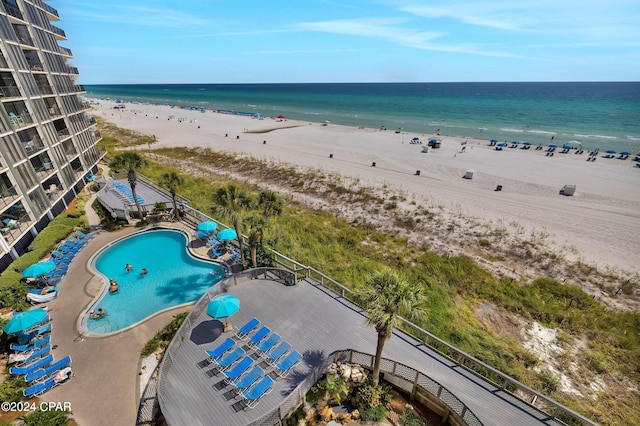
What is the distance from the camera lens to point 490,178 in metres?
47.4

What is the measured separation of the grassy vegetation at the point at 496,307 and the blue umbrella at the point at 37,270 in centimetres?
1549

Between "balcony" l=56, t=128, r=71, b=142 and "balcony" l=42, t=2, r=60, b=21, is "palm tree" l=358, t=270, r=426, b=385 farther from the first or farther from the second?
"balcony" l=42, t=2, r=60, b=21

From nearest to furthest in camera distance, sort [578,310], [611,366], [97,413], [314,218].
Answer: [97,413] → [611,366] → [578,310] → [314,218]

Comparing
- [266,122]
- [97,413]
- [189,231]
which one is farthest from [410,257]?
[266,122]

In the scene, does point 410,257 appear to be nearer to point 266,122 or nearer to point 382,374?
point 382,374

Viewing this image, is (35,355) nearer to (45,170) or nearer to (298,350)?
(298,350)

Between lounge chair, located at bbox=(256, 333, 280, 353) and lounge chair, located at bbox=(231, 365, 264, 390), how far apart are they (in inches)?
38.2

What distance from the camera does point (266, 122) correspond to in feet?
357

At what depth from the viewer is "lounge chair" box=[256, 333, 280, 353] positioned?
1407cm

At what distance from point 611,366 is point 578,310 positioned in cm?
499

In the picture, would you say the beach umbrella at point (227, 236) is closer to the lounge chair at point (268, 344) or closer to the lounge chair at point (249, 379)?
the lounge chair at point (268, 344)

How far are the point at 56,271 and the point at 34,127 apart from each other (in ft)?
58.4

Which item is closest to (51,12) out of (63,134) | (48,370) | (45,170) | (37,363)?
(63,134)

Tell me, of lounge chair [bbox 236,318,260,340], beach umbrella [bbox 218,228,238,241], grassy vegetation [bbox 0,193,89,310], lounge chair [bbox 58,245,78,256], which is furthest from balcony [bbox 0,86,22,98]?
lounge chair [bbox 236,318,260,340]
